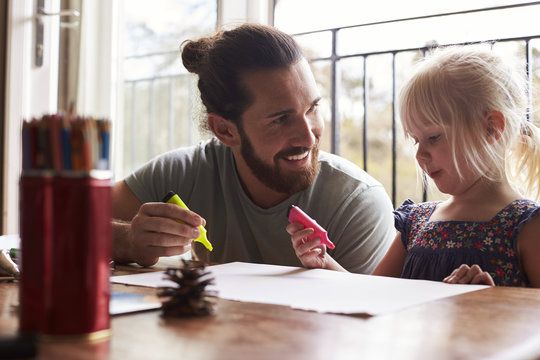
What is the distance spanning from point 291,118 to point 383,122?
204 inches

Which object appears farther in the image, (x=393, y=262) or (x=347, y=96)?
(x=347, y=96)

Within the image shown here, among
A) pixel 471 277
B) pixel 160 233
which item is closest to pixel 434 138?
pixel 471 277

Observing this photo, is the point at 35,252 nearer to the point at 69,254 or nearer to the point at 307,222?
the point at 69,254

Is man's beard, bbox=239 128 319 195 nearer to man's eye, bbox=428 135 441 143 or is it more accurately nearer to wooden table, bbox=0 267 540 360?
man's eye, bbox=428 135 441 143

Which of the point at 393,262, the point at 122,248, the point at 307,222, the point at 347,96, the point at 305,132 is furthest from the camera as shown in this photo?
the point at 347,96

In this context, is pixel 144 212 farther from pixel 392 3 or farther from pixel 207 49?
pixel 392 3

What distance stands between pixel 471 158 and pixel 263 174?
1.88 ft

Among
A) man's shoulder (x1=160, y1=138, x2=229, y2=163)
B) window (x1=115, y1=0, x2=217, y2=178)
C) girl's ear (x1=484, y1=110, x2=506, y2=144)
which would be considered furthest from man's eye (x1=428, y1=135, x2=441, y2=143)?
window (x1=115, y1=0, x2=217, y2=178)

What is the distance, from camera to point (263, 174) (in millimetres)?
1618

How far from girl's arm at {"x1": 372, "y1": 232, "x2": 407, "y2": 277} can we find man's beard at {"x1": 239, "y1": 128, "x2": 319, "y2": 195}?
282mm

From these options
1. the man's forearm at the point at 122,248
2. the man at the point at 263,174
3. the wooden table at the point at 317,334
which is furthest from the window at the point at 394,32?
the wooden table at the point at 317,334

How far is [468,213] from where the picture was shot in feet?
4.35

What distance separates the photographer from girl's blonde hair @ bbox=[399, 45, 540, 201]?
1312mm

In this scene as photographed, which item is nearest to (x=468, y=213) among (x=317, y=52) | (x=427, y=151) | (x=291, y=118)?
(x=427, y=151)
